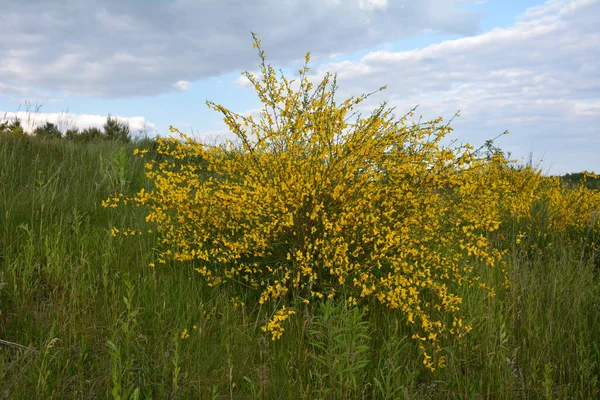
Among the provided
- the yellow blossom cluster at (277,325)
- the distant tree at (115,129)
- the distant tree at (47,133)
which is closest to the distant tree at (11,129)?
the distant tree at (47,133)

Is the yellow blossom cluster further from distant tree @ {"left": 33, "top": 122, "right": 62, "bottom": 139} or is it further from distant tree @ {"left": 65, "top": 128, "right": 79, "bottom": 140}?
distant tree @ {"left": 65, "top": 128, "right": 79, "bottom": 140}

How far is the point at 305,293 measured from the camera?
10.7 ft

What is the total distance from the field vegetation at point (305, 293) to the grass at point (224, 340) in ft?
0.05

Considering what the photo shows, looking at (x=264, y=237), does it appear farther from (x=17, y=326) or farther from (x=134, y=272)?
(x=17, y=326)

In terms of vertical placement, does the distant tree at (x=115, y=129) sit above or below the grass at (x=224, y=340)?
above

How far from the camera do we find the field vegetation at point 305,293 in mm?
2336

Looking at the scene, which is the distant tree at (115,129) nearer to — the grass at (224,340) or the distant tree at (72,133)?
the distant tree at (72,133)

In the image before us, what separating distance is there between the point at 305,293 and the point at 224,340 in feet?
2.75

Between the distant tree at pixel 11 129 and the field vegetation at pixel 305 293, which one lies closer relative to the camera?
the field vegetation at pixel 305 293

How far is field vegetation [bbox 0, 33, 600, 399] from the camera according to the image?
2336 mm

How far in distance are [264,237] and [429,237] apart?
1.22 metres

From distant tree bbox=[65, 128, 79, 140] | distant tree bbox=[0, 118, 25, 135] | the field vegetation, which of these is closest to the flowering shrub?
the field vegetation

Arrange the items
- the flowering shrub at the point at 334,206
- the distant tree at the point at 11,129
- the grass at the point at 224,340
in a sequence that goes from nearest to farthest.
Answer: the grass at the point at 224,340 < the flowering shrub at the point at 334,206 < the distant tree at the point at 11,129

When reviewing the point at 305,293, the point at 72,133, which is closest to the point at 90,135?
the point at 72,133
